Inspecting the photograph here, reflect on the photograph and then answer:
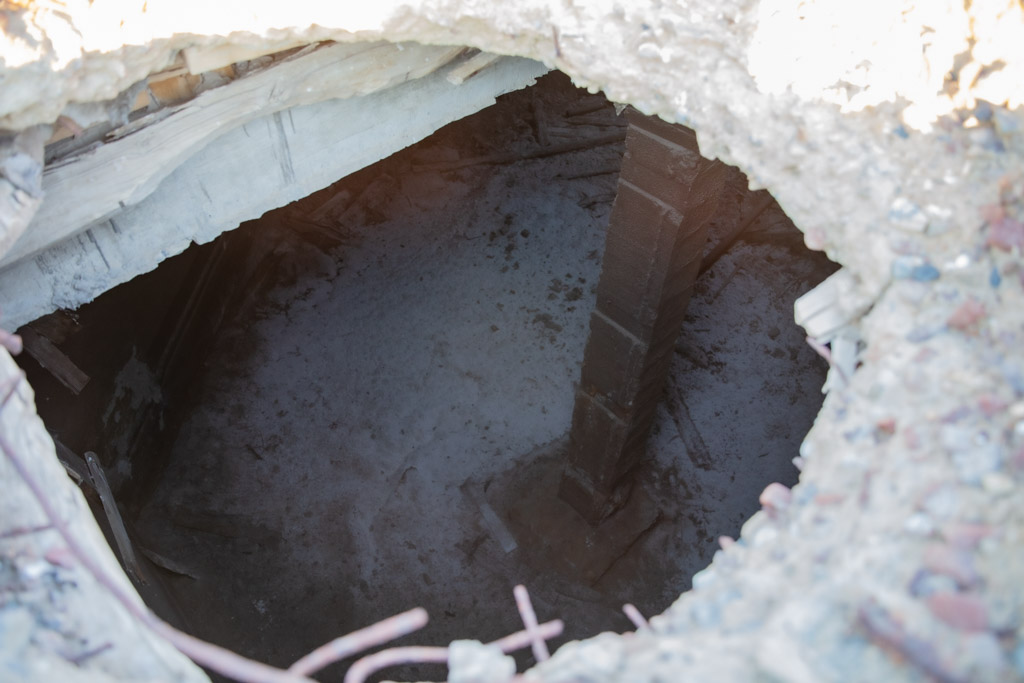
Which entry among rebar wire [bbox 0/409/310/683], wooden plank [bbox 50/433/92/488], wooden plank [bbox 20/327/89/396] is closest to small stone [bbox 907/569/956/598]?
rebar wire [bbox 0/409/310/683]

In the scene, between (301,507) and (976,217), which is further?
(301,507)

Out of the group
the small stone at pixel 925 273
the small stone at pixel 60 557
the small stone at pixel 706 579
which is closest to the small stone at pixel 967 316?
the small stone at pixel 925 273

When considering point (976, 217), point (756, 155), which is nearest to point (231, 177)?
point (756, 155)

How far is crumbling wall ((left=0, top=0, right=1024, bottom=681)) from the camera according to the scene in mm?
1392

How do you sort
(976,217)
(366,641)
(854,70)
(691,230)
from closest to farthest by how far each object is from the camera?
(366,641) → (976,217) → (854,70) → (691,230)

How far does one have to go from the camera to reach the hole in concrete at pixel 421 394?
5.21m

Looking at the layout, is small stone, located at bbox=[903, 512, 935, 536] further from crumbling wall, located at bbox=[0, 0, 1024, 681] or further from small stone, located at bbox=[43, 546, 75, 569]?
small stone, located at bbox=[43, 546, 75, 569]

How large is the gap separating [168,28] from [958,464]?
258 cm

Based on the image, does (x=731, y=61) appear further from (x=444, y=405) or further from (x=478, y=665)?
(x=444, y=405)

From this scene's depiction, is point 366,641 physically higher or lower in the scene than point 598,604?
higher

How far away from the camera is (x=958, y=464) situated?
1.54 metres

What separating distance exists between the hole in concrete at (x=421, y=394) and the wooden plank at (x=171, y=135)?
5.75 ft

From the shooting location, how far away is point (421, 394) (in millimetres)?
6090

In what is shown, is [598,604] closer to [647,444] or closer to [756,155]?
[647,444]
